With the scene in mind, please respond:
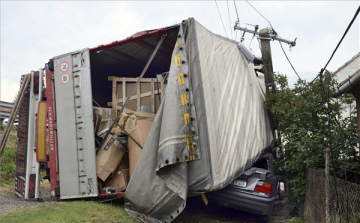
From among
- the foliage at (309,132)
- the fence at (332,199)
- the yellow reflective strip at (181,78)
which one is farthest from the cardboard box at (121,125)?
the fence at (332,199)

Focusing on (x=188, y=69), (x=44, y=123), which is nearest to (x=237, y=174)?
(x=188, y=69)

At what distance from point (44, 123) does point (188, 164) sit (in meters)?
3.17

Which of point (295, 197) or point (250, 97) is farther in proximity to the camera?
point (250, 97)

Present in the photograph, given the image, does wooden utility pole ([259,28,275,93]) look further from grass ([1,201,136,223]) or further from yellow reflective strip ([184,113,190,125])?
grass ([1,201,136,223])

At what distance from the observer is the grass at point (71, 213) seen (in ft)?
18.9

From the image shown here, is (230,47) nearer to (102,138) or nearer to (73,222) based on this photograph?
(102,138)

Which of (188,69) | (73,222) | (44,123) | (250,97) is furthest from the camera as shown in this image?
(250,97)

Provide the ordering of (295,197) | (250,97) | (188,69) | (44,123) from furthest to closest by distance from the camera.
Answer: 1. (250,97)
2. (295,197)
3. (44,123)
4. (188,69)

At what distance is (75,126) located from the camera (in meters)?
7.06

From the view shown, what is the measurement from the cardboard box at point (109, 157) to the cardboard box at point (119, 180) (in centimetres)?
22

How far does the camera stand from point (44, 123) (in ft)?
24.3

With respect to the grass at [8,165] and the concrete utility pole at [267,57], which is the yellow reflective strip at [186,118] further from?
the grass at [8,165]

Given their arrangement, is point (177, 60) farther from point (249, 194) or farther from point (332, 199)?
point (332, 199)

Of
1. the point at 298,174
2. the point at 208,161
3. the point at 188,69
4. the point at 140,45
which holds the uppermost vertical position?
the point at 140,45
